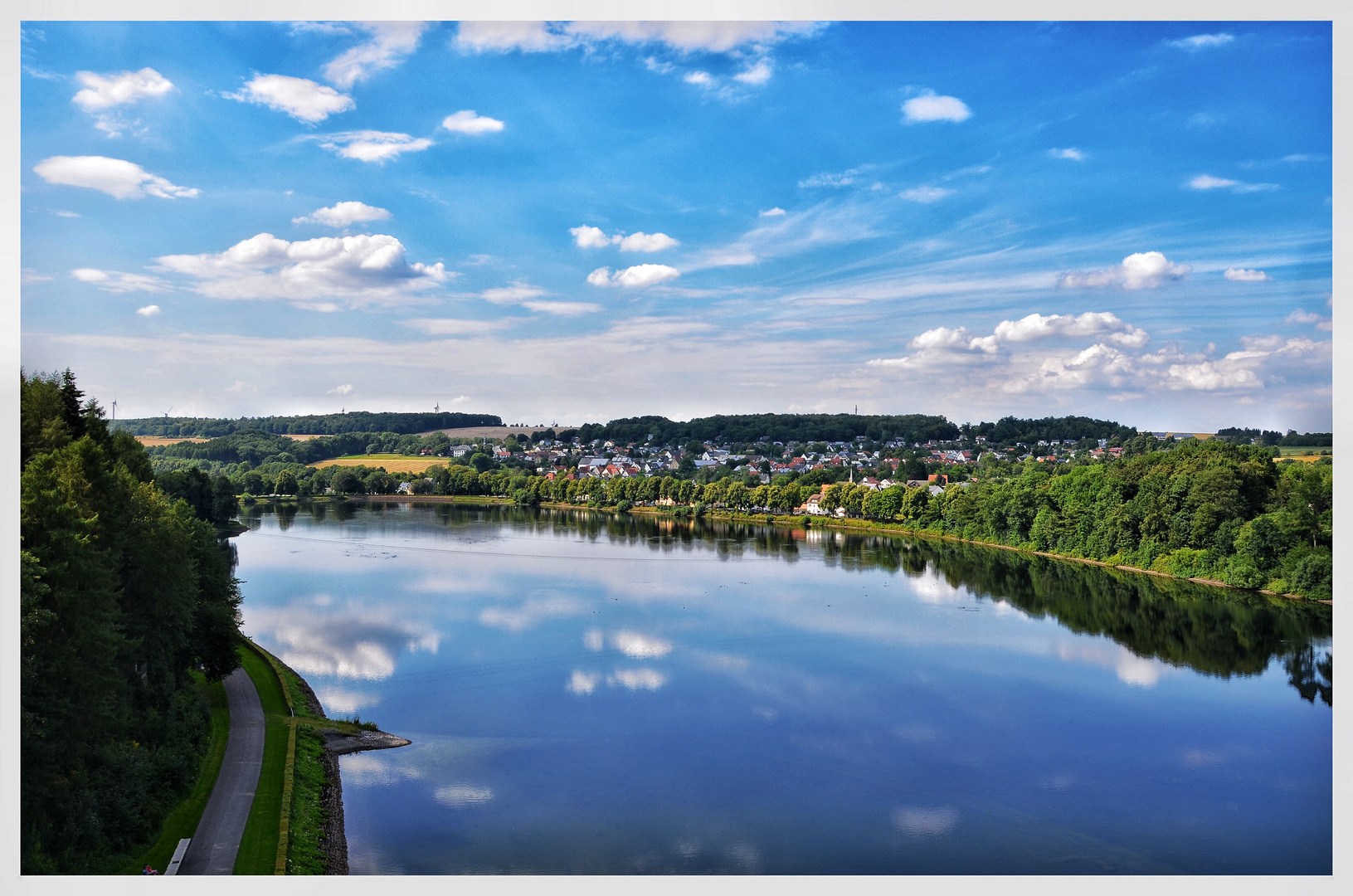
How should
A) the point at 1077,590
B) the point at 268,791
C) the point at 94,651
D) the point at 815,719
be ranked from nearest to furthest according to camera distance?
the point at 94,651, the point at 268,791, the point at 815,719, the point at 1077,590

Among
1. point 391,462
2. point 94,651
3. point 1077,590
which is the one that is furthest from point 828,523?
point 391,462

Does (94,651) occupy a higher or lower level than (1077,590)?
higher

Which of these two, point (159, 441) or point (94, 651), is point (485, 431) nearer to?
point (159, 441)

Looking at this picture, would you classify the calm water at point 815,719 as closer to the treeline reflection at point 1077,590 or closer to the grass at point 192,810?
the treeline reflection at point 1077,590

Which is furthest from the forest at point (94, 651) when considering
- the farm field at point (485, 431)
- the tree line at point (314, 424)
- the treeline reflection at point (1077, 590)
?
the farm field at point (485, 431)

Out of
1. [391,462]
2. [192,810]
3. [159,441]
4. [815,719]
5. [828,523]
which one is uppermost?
[159,441]

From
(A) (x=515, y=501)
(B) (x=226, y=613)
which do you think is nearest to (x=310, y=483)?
(A) (x=515, y=501)

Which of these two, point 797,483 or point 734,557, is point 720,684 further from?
point 797,483
